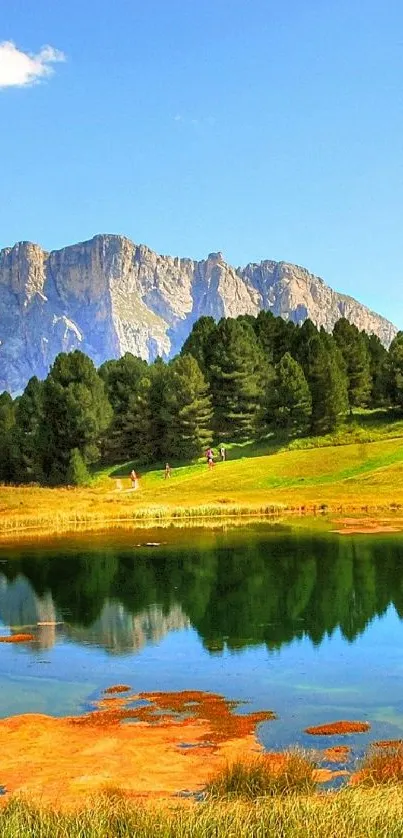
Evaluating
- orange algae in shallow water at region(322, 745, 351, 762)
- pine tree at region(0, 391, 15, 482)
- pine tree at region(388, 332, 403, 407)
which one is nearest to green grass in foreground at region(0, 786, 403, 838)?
orange algae in shallow water at region(322, 745, 351, 762)

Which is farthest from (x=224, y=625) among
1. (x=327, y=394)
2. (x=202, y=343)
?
(x=202, y=343)

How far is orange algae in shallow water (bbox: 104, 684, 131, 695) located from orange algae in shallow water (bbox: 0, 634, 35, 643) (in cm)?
660

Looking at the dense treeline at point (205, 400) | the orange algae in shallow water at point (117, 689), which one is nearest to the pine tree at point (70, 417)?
the dense treeline at point (205, 400)

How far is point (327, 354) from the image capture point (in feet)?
338

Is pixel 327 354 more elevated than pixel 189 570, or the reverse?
pixel 327 354

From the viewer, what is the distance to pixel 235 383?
110m

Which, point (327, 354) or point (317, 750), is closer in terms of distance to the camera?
point (317, 750)

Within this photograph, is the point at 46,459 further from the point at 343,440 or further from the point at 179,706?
the point at 179,706

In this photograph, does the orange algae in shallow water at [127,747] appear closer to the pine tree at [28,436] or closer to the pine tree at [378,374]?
the pine tree at [378,374]

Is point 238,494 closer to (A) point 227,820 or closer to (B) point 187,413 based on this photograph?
(B) point 187,413

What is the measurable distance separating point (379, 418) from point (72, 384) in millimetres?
36369

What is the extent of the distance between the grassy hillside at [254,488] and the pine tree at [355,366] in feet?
26.4

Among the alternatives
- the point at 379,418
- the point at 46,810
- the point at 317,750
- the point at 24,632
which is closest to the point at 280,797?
the point at 46,810

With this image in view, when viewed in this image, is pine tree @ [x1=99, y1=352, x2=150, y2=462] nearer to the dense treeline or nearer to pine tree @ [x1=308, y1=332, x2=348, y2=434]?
the dense treeline
